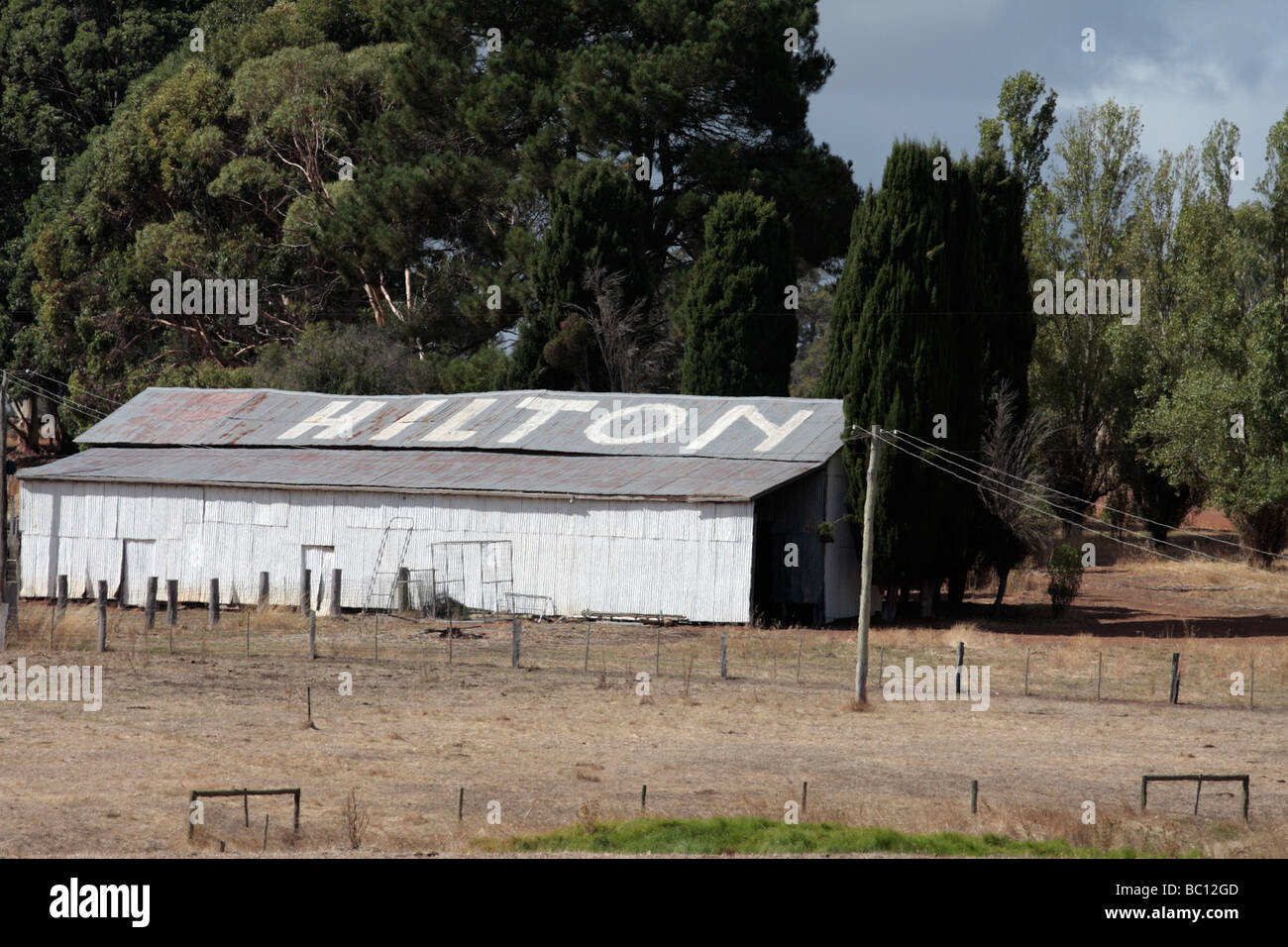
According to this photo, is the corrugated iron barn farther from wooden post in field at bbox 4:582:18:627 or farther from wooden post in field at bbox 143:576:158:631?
wooden post in field at bbox 4:582:18:627

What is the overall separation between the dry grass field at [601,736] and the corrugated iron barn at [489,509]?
198 centimetres

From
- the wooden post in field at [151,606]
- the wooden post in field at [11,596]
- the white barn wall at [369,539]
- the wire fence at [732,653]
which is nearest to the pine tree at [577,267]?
the white barn wall at [369,539]

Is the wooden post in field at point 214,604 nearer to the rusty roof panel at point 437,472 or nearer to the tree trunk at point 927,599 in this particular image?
the rusty roof panel at point 437,472

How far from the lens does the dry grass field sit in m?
17.9

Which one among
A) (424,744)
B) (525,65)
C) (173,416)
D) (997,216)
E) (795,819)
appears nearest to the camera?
(795,819)

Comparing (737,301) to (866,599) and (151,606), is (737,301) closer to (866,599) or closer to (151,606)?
(151,606)

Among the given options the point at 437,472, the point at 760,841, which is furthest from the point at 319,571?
the point at 760,841

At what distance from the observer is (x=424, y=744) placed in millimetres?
22922

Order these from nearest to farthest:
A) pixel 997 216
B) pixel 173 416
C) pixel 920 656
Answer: pixel 920 656
pixel 997 216
pixel 173 416

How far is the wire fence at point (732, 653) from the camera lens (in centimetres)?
3064

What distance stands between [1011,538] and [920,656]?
959cm

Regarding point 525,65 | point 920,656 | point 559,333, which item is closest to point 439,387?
point 559,333

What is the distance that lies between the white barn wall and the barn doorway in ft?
0.64

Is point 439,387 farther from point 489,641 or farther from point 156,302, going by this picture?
point 489,641
